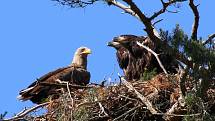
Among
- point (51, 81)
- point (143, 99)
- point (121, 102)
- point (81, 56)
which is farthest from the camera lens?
point (81, 56)

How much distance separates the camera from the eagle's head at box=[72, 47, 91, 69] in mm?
11916

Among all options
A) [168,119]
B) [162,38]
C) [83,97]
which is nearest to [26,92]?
[83,97]

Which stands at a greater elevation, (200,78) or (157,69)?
(157,69)

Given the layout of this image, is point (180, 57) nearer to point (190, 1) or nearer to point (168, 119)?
point (190, 1)

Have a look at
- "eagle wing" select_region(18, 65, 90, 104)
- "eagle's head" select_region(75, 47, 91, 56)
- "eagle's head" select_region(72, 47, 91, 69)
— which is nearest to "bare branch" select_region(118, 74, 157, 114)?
"eagle wing" select_region(18, 65, 90, 104)

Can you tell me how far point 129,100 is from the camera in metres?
8.97

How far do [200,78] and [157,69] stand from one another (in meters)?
Answer: 4.11

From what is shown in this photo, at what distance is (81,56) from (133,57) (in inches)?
52.1

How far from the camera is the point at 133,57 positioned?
11148 mm

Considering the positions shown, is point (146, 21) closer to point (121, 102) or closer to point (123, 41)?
point (121, 102)

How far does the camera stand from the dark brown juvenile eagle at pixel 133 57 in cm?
1079

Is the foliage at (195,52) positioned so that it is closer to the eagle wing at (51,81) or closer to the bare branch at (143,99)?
the bare branch at (143,99)

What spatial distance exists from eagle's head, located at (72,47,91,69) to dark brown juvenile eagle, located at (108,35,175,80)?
694 millimetres

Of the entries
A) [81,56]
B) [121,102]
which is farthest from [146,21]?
[81,56]
